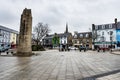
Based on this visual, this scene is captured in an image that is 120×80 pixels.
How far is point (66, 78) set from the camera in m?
7.73

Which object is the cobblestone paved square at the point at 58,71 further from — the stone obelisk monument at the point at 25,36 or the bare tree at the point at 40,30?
the bare tree at the point at 40,30

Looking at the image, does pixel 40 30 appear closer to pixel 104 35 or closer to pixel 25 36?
pixel 104 35

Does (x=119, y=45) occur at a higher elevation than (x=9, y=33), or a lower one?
lower

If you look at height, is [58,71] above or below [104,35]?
below

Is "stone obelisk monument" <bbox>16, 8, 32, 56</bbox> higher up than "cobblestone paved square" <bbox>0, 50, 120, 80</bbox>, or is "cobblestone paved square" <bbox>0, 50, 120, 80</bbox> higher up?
"stone obelisk monument" <bbox>16, 8, 32, 56</bbox>

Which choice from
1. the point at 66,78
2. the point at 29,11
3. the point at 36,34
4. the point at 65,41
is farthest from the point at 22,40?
the point at 65,41

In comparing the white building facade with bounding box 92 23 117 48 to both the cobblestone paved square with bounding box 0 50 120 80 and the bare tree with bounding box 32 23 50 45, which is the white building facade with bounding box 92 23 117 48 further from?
the cobblestone paved square with bounding box 0 50 120 80

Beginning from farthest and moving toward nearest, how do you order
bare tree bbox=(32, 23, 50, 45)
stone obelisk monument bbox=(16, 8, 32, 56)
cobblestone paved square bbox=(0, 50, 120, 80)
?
bare tree bbox=(32, 23, 50, 45)
stone obelisk monument bbox=(16, 8, 32, 56)
cobblestone paved square bbox=(0, 50, 120, 80)

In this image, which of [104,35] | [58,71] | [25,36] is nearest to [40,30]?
[104,35]

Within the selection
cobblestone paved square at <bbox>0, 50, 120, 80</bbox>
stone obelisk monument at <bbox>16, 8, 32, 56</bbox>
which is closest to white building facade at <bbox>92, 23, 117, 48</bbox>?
stone obelisk monument at <bbox>16, 8, 32, 56</bbox>

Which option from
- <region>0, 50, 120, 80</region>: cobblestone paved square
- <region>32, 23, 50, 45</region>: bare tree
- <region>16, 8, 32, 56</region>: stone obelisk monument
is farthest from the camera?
<region>32, 23, 50, 45</region>: bare tree

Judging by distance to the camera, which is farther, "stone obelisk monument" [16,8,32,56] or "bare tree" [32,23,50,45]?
"bare tree" [32,23,50,45]

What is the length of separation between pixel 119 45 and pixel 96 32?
13.3 m

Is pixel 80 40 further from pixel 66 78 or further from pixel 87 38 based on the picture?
pixel 66 78
